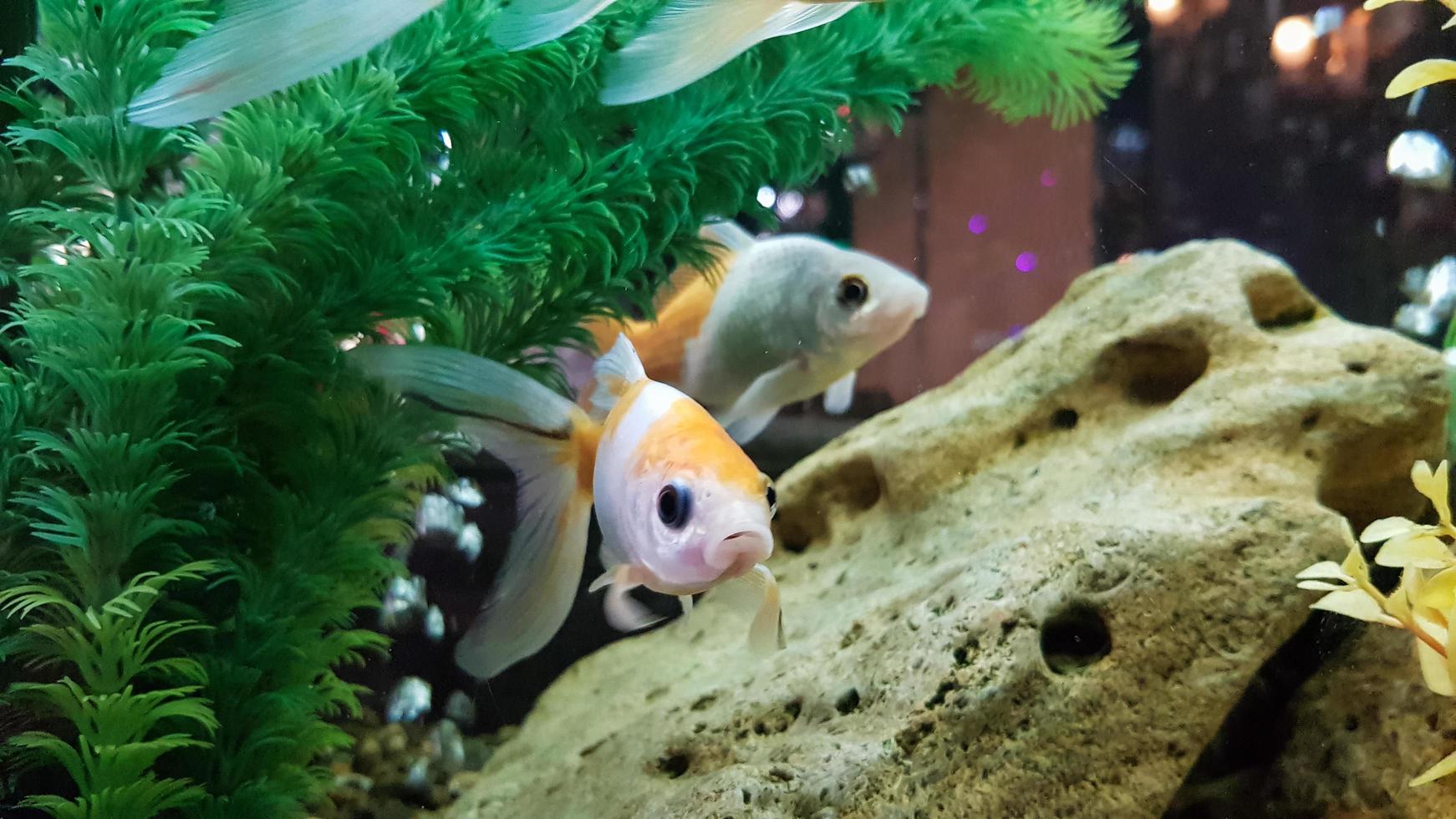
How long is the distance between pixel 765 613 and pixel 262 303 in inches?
42.2

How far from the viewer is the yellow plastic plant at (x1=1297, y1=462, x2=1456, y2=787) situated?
1.26 m

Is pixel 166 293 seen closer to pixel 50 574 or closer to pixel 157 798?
pixel 50 574

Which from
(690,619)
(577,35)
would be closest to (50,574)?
(577,35)

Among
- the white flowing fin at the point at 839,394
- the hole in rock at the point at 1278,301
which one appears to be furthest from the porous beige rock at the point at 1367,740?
the white flowing fin at the point at 839,394

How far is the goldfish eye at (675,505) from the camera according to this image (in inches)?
40.6

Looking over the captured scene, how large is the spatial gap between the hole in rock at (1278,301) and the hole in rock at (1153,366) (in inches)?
8.3

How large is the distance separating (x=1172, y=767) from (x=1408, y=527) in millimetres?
539

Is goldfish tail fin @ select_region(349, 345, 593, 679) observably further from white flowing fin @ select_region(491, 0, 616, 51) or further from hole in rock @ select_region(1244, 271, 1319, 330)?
hole in rock @ select_region(1244, 271, 1319, 330)

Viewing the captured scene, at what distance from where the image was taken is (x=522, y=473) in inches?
A: 53.8

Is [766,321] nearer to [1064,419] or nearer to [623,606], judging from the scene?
[623,606]

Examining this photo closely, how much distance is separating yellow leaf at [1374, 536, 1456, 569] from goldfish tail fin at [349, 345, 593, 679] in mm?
1224

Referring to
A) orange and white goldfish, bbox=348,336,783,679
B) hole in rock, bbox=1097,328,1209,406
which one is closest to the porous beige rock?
hole in rock, bbox=1097,328,1209,406

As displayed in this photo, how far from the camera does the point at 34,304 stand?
55.9 inches

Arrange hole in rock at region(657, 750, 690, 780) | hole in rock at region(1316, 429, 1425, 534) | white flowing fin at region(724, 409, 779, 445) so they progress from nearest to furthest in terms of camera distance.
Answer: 1. hole in rock at region(657, 750, 690, 780)
2. hole in rock at region(1316, 429, 1425, 534)
3. white flowing fin at region(724, 409, 779, 445)
